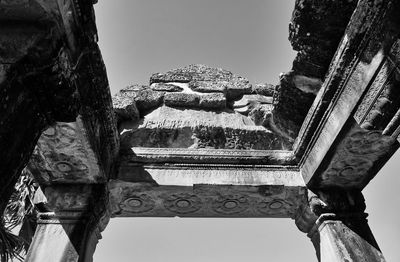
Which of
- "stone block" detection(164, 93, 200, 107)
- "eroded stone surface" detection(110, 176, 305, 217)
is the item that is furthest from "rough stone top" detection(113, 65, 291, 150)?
"eroded stone surface" detection(110, 176, 305, 217)

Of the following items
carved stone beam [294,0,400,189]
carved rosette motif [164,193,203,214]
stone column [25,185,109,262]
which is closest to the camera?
carved stone beam [294,0,400,189]

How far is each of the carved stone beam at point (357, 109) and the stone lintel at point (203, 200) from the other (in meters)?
0.49

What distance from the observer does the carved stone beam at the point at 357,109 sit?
265 centimetres

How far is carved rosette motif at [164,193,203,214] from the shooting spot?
4.44 m

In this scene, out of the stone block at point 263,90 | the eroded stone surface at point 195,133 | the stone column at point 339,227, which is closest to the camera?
the stone column at point 339,227

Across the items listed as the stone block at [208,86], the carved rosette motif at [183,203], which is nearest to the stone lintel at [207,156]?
the carved rosette motif at [183,203]

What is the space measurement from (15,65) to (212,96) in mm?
3824

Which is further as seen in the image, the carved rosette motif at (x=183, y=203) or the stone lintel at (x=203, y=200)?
the carved rosette motif at (x=183, y=203)

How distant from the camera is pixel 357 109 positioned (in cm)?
316

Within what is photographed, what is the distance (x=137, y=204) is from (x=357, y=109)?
306cm

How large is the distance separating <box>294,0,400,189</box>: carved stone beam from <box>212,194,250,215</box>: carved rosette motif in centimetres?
92

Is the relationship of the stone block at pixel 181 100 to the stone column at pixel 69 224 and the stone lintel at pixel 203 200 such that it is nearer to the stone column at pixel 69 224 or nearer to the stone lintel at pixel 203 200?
the stone lintel at pixel 203 200

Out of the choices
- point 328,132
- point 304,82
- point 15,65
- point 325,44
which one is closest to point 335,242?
point 328,132

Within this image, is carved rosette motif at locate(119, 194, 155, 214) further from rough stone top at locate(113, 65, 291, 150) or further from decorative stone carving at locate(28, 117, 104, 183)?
rough stone top at locate(113, 65, 291, 150)
